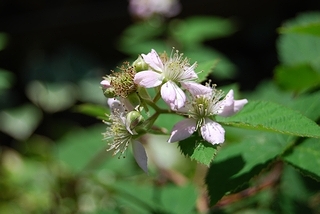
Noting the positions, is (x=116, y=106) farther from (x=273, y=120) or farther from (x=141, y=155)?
(x=273, y=120)

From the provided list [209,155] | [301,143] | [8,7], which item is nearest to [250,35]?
[8,7]

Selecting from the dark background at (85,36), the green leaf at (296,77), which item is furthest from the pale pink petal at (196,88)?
the dark background at (85,36)

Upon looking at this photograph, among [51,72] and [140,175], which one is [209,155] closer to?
A: [140,175]

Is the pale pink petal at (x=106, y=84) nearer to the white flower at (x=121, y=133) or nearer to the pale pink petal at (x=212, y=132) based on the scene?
the white flower at (x=121, y=133)

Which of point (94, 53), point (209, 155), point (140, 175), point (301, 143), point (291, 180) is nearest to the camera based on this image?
point (209, 155)

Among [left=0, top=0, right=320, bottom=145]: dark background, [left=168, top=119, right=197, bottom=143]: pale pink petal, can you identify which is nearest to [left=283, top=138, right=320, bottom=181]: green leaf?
[left=168, top=119, right=197, bottom=143]: pale pink petal

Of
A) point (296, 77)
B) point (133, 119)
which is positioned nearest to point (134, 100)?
point (133, 119)
